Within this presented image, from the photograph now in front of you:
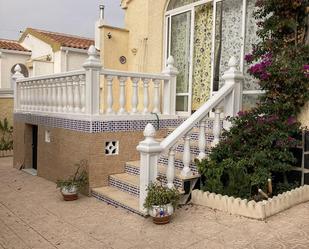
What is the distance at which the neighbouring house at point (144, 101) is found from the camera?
6.02 m

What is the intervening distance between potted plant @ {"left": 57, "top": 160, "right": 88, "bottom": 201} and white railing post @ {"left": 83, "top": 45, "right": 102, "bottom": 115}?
1048 mm

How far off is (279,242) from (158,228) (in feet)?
5.28

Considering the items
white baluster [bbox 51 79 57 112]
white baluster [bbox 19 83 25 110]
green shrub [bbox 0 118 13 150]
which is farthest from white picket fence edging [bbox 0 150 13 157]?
white baluster [bbox 51 79 57 112]

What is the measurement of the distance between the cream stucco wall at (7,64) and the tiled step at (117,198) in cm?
1313

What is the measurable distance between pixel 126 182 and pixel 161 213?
154 cm

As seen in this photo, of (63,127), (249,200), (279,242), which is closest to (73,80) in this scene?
(63,127)

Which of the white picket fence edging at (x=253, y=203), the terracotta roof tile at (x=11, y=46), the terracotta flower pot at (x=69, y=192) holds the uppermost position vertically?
the terracotta roof tile at (x=11, y=46)

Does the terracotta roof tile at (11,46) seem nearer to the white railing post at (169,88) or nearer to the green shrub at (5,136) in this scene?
the green shrub at (5,136)

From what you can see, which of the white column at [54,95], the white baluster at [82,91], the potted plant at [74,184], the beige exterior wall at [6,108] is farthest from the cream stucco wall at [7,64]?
the potted plant at [74,184]

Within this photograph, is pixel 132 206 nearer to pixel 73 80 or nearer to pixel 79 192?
pixel 79 192

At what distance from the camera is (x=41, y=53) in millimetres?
17266

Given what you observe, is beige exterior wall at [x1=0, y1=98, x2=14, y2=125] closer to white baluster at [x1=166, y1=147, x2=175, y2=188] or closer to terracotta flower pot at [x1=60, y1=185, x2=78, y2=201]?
terracotta flower pot at [x1=60, y1=185, x2=78, y2=201]

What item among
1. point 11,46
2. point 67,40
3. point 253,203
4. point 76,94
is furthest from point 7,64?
point 253,203

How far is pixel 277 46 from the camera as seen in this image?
6.09 m
